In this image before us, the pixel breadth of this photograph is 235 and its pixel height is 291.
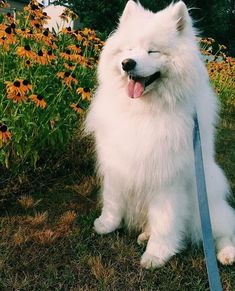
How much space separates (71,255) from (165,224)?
0.65 metres

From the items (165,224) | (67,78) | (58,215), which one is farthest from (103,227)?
(67,78)

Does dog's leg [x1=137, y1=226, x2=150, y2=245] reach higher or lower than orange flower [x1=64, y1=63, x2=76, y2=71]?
lower

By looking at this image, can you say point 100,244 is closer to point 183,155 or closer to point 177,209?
point 177,209

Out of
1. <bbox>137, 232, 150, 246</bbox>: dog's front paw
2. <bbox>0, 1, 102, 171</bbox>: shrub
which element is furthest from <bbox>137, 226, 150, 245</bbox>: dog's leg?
<bbox>0, 1, 102, 171</bbox>: shrub

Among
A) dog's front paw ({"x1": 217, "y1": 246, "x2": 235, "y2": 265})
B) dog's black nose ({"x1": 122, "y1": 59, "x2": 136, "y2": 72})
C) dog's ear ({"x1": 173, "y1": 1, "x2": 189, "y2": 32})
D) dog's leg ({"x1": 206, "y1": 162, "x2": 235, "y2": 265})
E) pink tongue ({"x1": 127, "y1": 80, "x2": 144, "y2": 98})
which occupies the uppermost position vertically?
dog's ear ({"x1": 173, "y1": 1, "x2": 189, "y2": 32})

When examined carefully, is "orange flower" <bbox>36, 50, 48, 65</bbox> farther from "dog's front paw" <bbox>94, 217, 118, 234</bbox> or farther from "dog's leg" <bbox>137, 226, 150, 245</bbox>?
"dog's leg" <bbox>137, 226, 150, 245</bbox>

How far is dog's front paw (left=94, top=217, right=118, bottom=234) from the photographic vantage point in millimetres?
2811

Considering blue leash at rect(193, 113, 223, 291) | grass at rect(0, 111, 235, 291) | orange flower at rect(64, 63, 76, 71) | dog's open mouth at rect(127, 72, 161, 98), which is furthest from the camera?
orange flower at rect(64, 63, 76, 71)

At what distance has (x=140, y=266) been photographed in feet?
8.34

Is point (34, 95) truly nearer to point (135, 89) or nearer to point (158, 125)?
point (135, 89)

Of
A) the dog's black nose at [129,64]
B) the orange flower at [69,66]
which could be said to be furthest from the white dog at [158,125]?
the orange flower at [69,66]

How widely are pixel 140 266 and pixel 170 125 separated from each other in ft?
3.08

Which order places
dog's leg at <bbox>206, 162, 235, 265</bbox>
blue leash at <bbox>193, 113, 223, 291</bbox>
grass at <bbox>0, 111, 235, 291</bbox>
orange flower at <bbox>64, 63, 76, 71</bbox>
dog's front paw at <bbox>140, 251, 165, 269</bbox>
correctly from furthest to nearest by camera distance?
orange flower at <bbox>64, 63, 76, 71</bbox> → dog's leg at <bbox>206, 162, 235, 265</bbox> → dog's front paw at <bbox>140, 251, 165, 269</bbox> → grass at <bbox>0, 111, 235, 291</bbox> → blue leash at <bbox>193, 113, 223, 291</bbox>

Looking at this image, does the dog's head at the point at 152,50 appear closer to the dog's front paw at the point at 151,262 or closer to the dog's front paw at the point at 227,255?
the dog's front paw at the point at 151,262
